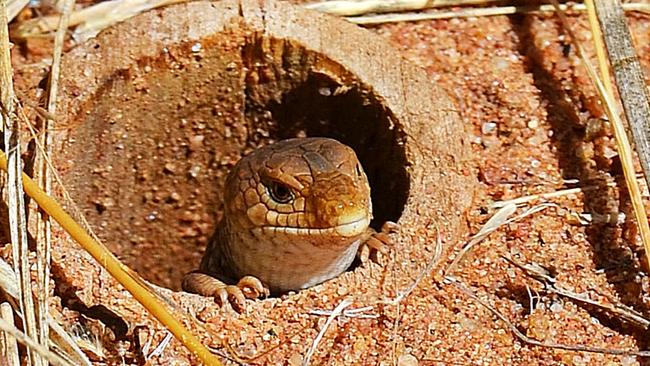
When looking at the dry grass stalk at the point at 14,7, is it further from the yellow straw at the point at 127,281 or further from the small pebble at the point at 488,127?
the small pebble at the point at 488,127

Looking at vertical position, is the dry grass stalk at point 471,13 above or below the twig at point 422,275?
above

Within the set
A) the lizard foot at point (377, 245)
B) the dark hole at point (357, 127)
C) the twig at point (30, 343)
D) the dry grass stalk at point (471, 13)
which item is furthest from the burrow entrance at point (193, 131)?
the twig at point (30, 343)

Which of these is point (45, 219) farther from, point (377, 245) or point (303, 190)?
point (377, 245)

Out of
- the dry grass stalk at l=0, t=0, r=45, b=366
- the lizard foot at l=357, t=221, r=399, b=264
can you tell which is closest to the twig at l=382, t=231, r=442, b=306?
the lizard foot at l=357, t=221, r=399, b=264

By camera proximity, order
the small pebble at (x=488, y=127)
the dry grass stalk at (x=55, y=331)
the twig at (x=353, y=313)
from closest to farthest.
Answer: the dry grass stalk at (x=55, y=331)
the twig at (x=353, y=313)
the small pebble at (x=488, y=127)

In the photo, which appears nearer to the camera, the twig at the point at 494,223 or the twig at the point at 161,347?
the twig at the point at 161,347

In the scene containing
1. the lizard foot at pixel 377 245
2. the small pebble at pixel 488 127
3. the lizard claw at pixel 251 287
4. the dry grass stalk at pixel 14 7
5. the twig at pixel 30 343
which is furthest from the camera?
the dry grass stalk at pixel 14 7
